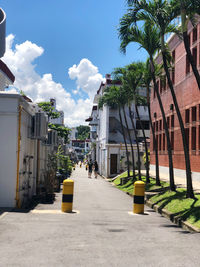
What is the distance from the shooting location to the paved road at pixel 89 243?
606cm

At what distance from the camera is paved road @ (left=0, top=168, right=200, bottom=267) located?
606 cm

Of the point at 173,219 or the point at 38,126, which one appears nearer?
the point at 173,219

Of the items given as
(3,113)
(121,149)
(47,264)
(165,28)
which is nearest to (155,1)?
(165,28)

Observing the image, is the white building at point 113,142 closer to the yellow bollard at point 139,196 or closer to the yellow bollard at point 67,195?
the yellow bollard at point 139,196

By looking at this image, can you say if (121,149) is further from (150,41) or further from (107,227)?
(107,227)

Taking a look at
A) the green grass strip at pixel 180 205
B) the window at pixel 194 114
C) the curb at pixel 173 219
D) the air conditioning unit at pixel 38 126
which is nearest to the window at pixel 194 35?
the window at pixel 194 114

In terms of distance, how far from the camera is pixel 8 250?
21.2 feet

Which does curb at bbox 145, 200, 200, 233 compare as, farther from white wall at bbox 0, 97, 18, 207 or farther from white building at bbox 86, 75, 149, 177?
white building at bbox 86, 75, 149, 177

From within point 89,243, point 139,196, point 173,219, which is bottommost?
point 173,219

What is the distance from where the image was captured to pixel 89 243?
741 centimetres

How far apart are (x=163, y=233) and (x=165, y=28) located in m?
10.8

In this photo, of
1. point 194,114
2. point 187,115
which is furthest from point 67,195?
point 187,115

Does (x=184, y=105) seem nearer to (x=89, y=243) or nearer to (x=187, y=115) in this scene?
(x=187, y=115)

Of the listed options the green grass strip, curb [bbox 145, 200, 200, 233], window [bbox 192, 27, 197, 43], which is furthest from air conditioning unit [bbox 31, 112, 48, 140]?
window [bbox 192, 27, 197, 43]
